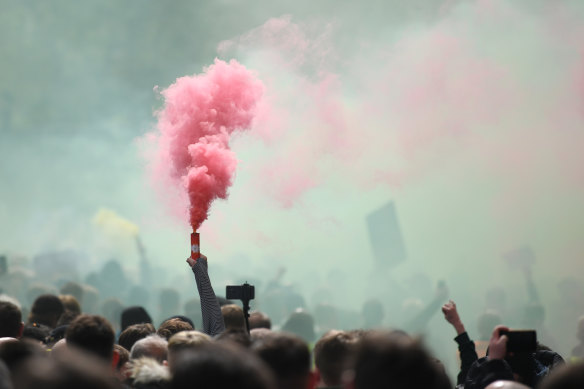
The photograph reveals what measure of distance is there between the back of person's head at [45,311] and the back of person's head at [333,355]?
17.3 ft

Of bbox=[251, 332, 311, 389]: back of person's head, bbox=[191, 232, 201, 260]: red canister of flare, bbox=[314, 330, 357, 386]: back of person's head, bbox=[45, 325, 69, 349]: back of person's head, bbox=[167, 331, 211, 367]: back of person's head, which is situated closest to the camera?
bbox=[251, 332, 311, 389]: back of person's head

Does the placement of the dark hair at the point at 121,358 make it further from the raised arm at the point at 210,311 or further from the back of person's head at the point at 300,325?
the back of person's head at the point at 300,325

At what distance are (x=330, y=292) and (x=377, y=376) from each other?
96.8 ft

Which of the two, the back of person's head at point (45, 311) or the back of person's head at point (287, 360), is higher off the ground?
the back of person's head at point (45, 311)

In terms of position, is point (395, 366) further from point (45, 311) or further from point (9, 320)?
point (45, 311)

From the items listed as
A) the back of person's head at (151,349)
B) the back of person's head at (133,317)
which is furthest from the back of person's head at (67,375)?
the back of person's head at (133,317)

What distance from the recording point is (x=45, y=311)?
7547mm

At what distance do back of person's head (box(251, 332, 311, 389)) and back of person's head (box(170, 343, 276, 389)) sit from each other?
31.0 inches

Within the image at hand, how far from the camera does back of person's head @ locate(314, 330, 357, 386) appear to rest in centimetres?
348

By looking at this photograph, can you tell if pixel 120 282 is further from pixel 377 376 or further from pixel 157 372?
pixel 377 376

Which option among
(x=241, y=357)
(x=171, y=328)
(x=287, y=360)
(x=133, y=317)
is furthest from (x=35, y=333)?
(x=241, y=357)

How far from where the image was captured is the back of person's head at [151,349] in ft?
13.9

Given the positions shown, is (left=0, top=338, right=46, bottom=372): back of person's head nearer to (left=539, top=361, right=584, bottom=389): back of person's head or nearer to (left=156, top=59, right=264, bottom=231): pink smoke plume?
(left=539, top=361, right=584, bottom=389): back of person's head

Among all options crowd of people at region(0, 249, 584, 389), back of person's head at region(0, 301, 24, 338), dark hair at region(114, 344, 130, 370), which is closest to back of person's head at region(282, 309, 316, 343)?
crowd of people at region(0, 249, 584, 389)
